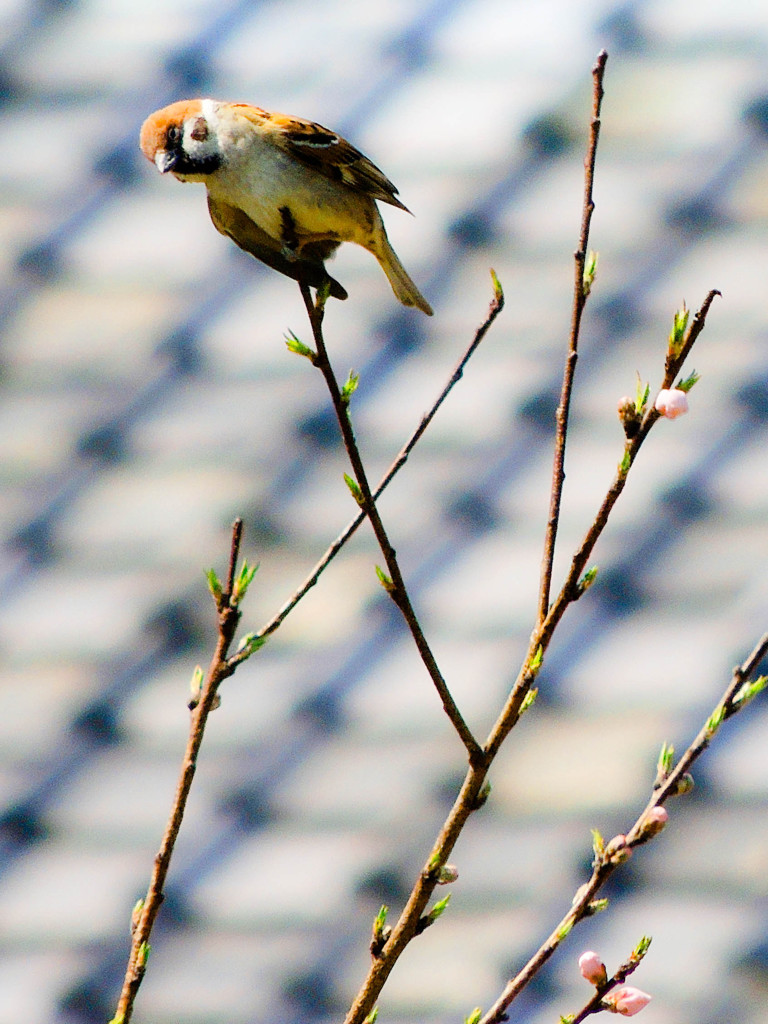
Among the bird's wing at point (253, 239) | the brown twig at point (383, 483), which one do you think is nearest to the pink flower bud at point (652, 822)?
the brown twig at point (383, 483)

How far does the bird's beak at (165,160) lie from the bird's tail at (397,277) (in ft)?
0.73

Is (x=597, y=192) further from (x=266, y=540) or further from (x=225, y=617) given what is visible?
(x=225, y=617)

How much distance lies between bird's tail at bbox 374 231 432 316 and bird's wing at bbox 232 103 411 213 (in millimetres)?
55

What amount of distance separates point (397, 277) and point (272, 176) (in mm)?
179

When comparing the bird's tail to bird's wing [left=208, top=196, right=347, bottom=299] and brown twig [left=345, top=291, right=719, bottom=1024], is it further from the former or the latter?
brown twig [left=345, top=291, right=719, bottom=1024]

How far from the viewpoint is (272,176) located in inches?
53.6

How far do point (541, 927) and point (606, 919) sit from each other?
119 millimetres

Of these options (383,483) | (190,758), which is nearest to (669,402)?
A: (383,483)

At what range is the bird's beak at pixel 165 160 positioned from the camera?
4.41 feet

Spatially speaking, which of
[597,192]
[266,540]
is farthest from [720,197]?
[266,540]

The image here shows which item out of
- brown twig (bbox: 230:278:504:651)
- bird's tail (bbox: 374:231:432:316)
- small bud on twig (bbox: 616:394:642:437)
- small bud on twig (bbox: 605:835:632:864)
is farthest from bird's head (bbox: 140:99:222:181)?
small bud on twig (bbox: 605:835:632:864)

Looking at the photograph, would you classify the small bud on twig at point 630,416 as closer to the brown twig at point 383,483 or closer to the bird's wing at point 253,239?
the brown twig at point 383,483

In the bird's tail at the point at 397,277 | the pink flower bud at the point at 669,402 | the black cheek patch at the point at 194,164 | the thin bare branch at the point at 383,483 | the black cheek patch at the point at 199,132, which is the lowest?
the pink flower bud at the point at 669,402

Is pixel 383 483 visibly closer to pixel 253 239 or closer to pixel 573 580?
pixel 573 580
